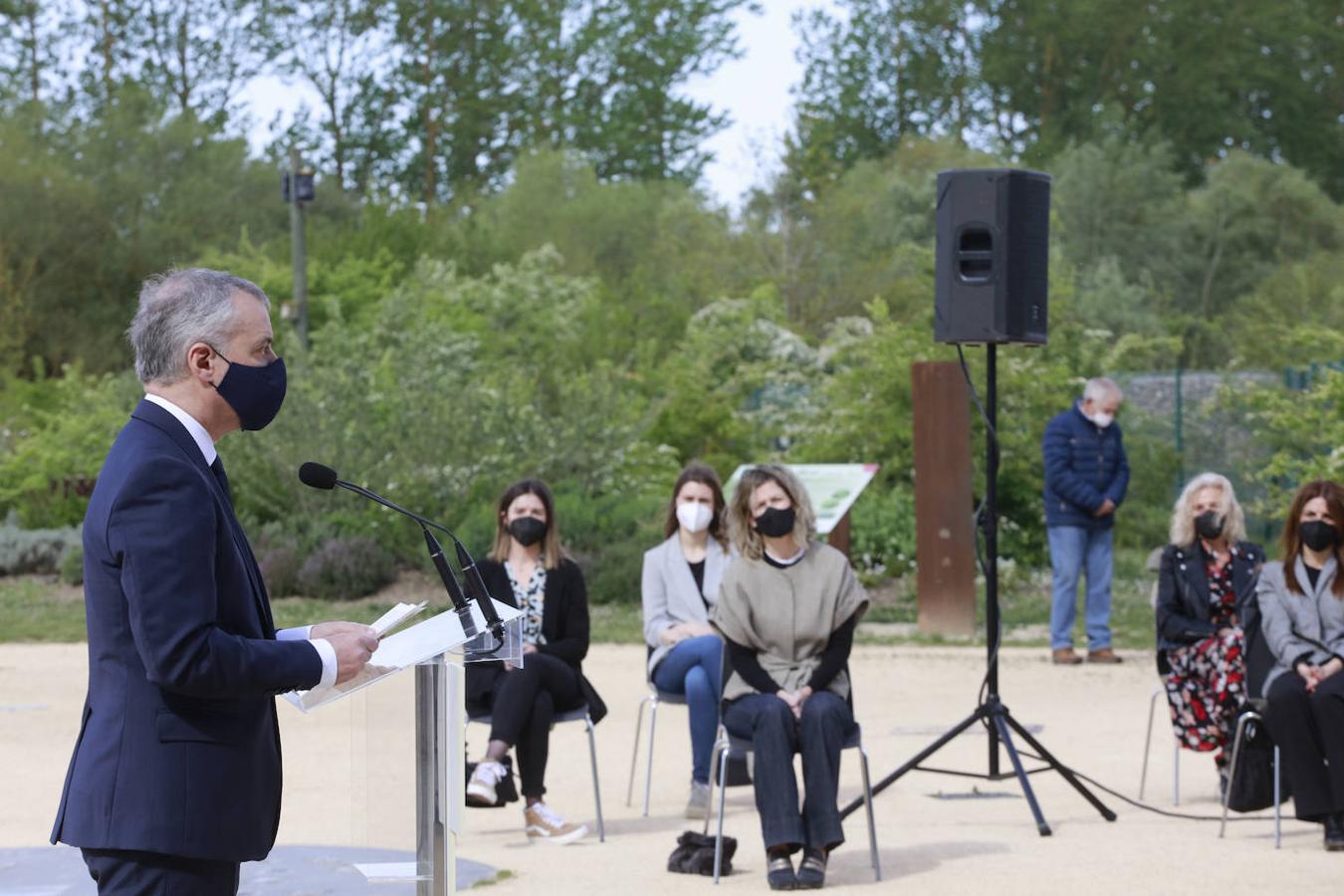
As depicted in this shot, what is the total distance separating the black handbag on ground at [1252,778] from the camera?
23.4 feet

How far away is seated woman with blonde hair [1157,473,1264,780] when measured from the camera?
24.4 feet

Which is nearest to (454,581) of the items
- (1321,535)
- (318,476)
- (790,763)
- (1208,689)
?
(318,476)

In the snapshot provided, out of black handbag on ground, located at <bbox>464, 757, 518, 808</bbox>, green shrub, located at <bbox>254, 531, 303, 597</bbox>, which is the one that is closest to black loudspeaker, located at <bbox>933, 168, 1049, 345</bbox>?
black handbag on ground, located at <bbox>464, 757, 518, 808</bbox>

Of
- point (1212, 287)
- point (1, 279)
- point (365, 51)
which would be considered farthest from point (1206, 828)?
point (365, 51)

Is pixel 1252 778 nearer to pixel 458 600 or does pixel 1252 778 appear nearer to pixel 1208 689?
pixel 1208 689

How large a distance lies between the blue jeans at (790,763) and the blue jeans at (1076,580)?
18.6ft

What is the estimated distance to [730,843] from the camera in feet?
21.2

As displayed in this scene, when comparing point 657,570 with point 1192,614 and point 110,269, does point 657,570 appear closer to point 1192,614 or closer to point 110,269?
point 1192,614

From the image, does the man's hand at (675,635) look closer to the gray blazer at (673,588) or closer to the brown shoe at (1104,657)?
the gray blazer at (673,588)

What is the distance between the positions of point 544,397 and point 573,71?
30.3 metres

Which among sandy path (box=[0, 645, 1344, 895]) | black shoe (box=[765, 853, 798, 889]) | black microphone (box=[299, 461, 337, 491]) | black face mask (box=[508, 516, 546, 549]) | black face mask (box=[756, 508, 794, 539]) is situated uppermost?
black microphone (box=[299, 461, 337, 491])

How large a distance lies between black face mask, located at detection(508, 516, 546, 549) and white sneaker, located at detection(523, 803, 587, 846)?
1.11 metres

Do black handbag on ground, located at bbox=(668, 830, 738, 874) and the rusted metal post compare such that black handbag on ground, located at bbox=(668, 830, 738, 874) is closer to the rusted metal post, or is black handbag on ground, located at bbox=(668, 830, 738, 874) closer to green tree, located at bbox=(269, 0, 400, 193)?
the rusted metal post

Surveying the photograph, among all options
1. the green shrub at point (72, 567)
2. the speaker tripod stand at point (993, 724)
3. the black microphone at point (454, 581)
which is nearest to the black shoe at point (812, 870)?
the speaker tripod stand at point (993, 724)
